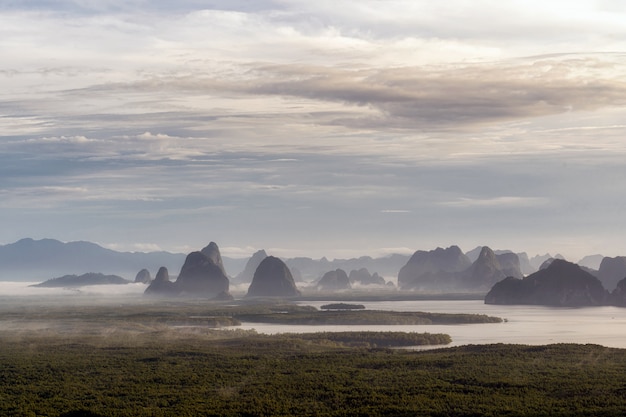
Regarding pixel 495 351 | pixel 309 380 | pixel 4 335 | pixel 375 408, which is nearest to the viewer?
pixel 375 408

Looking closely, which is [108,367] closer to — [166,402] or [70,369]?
[70,369]

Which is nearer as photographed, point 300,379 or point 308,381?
point 308,381

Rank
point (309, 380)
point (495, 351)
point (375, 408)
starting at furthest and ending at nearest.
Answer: point (495, 351)
point (309, 380)
point (375, 408)

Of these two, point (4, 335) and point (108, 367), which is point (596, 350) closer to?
point (108, 367)

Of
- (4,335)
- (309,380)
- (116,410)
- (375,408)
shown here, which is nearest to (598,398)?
(375,408)

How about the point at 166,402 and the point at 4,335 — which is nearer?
the point at 166,402

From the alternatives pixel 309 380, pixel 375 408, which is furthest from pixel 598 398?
pixel 309 380
